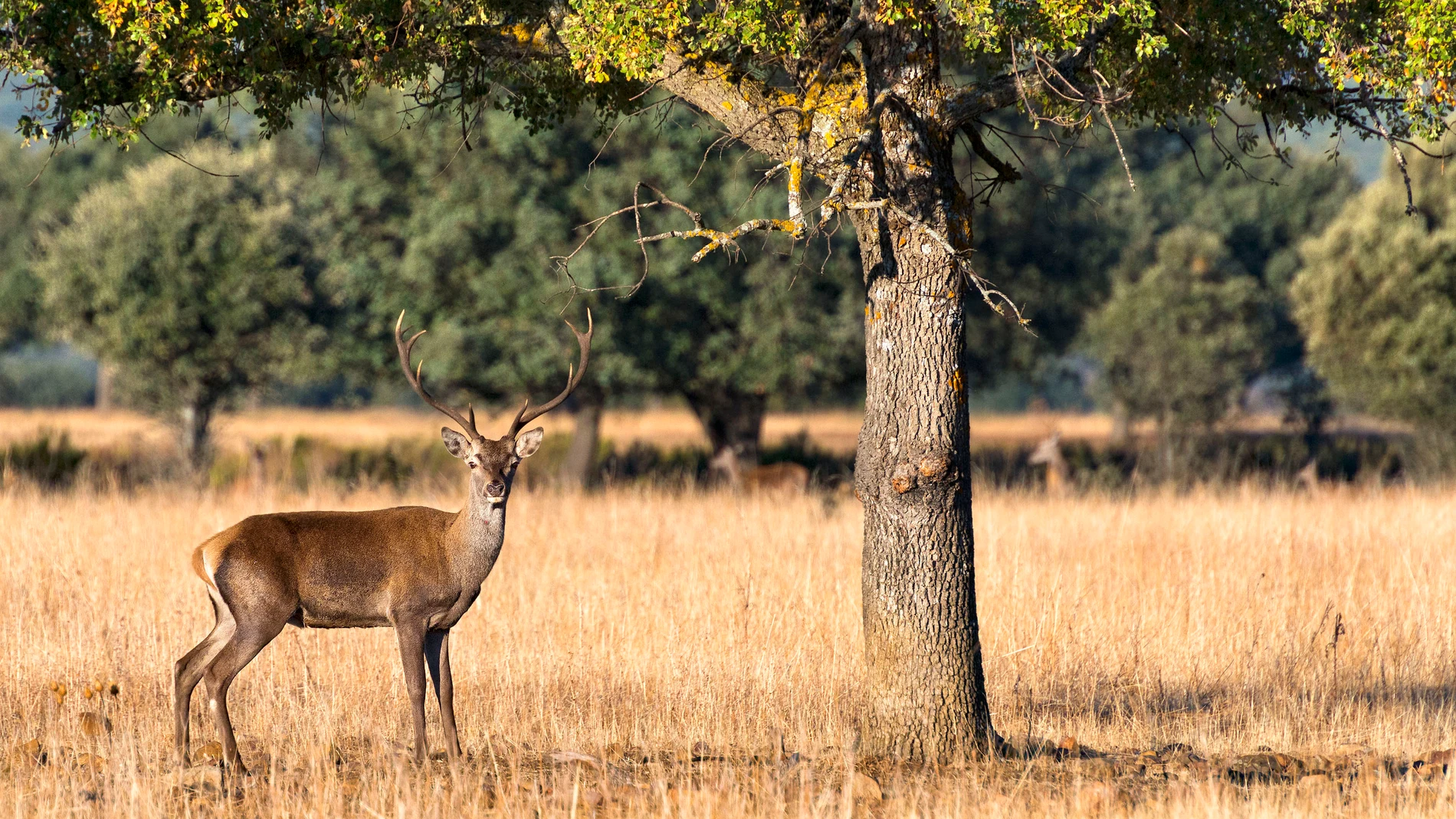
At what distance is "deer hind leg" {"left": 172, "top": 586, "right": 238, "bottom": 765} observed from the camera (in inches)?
265

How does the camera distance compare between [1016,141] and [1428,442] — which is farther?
[1016,141]

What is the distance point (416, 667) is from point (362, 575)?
1.64ft

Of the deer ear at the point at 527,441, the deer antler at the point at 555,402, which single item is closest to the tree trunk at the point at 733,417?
the deer antler at the point at 555,402

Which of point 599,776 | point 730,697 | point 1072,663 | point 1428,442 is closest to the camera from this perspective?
point 599,776

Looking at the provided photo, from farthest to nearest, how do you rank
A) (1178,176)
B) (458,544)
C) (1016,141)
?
1. (1178,176)
2. (1016,141)
3. (458,544)

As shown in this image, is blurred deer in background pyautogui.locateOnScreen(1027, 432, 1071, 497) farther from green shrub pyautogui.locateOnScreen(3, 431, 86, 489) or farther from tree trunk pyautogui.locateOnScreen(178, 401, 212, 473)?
green shrub pyautogui.locateOnScreen(3, 431, 86, 489)

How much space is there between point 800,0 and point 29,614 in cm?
662

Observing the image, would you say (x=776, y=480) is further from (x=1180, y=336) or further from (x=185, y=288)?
(x=1180, y=336)

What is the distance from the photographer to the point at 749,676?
27.7ft

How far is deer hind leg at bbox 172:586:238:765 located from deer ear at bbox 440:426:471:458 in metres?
1.27

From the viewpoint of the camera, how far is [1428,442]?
23.4 metres

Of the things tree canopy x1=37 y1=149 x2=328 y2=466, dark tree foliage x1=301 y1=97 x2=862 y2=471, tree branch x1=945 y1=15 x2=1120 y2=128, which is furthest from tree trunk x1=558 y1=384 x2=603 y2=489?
tree branch x1=945 y1=15 x2=1120 y2=128

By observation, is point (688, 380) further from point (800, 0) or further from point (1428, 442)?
point (800, 0)

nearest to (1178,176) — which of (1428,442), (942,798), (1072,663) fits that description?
(1428,442)
